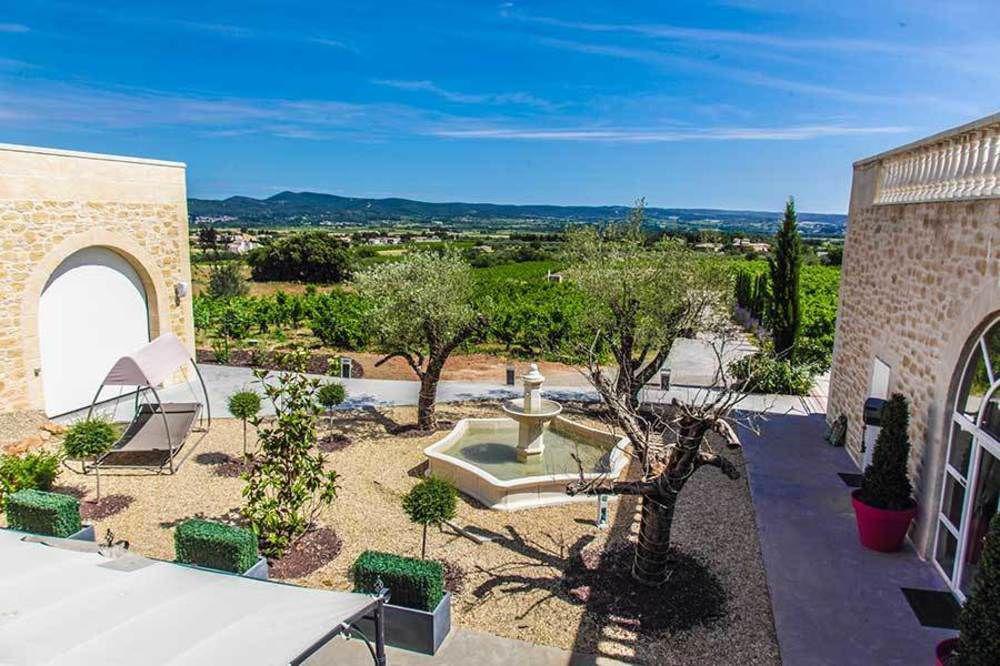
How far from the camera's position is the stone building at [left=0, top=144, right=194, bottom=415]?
11.8m

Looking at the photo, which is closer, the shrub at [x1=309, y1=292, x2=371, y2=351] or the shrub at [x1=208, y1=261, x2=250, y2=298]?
the shrub at [x1=309, y1=292, x2=371, y2=351]

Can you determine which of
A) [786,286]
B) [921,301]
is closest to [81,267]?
[921,301]

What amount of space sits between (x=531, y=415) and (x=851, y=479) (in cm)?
499

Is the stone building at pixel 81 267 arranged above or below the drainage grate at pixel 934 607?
above

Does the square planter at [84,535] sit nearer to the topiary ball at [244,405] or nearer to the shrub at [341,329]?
the topiary ball at [244,405]

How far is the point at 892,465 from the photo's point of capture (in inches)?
292

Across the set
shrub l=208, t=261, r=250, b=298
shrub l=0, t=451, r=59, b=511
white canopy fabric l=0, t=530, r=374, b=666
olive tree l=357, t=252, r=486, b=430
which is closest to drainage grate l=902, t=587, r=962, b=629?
white canopy fabric l=0, t=530, r=374, b=666

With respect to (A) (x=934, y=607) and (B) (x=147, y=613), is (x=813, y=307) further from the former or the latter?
(B) (x=147, y=613)

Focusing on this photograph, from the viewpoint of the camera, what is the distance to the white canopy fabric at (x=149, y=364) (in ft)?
33.3

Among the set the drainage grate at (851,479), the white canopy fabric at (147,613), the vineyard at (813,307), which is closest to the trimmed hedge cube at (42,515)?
the white canopy fabric at (147,613)

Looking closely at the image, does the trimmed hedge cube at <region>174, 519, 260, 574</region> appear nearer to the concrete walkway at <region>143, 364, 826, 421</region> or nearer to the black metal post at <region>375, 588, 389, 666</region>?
the black metal post at <region>375, 588, 389, 666</region>

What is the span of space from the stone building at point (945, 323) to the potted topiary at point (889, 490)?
0.74 ft

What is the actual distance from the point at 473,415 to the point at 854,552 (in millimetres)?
7390

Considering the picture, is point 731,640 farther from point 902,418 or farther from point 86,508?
point 86,508
